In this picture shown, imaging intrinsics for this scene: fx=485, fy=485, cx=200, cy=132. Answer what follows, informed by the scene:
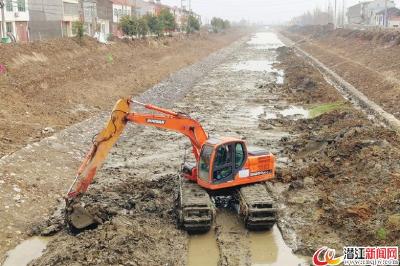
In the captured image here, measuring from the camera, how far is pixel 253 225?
1152cm

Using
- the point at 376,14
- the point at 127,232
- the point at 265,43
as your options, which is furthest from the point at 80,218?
the point at 376,14

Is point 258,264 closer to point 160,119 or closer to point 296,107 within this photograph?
point 160,119

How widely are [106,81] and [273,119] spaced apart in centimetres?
1187

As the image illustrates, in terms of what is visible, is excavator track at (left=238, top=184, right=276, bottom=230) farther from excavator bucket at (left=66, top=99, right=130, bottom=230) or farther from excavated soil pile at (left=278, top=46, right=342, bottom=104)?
excavated soil pile at (left=278, top=46, right=342, bottom=104)

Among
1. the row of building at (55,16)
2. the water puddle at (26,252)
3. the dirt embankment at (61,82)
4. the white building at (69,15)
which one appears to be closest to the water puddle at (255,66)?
the dirt embankment at (61,82)

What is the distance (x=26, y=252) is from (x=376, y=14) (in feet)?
340

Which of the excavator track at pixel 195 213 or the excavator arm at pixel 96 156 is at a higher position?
the excavator arm at pixel 96 156

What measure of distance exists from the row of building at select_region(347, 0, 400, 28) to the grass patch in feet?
178

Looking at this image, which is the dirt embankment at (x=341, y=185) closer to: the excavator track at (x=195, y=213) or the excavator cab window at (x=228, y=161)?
the excavator cab window at (x=228, y=161)

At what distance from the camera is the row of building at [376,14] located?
293ft

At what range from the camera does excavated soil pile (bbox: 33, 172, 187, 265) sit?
9.85 m

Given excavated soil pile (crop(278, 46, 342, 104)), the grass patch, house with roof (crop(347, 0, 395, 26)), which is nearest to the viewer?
the grass patch

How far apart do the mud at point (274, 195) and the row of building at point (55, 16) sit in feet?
101

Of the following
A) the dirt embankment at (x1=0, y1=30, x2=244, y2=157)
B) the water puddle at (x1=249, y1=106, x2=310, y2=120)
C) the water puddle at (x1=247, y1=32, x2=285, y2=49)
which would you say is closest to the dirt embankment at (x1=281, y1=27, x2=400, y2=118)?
the water puddle at (x1=249, y1=106, x2=310, y2=120)
